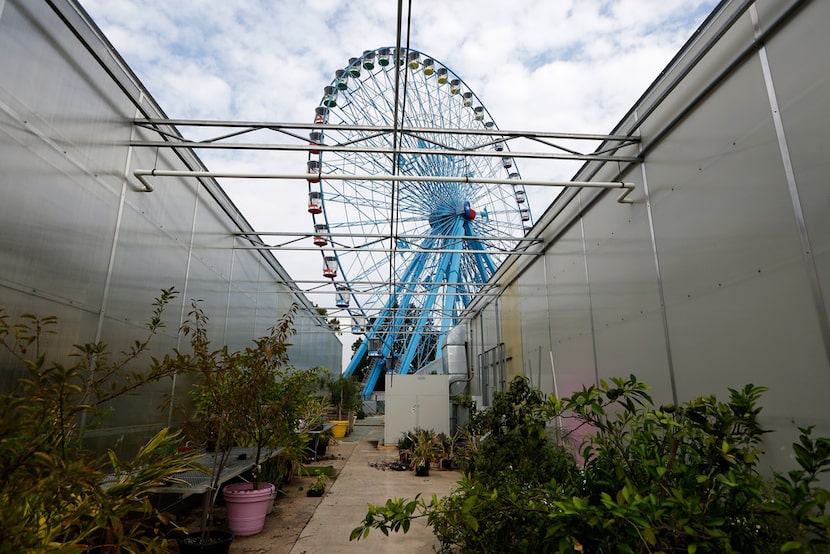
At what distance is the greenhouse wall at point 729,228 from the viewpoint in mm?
2717

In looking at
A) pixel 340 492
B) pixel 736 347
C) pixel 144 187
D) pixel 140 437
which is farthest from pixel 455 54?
pixel 340 492

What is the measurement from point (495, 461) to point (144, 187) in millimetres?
4842

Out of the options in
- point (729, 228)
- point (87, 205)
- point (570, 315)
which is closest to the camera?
point (729, 228)

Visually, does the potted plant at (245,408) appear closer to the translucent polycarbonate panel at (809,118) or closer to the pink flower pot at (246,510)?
the pink flower pot at (246,510)

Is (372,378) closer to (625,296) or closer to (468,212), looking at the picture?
(468,212)

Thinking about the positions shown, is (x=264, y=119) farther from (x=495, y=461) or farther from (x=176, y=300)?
(x=495, y=461)

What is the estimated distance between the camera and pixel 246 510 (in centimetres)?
495

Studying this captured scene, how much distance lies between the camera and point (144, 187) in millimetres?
4996

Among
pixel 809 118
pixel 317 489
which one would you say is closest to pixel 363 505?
pixel 317 489

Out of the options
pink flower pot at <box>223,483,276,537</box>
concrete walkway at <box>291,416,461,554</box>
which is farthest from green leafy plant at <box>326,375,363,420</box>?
pink flower pot at <box>223,483,276,537</box>

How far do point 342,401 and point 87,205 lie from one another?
14.3m

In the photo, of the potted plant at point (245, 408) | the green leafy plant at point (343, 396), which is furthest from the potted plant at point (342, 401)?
the potted plant at point (245, 408)

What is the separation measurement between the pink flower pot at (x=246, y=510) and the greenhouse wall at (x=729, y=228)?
14.0 feet

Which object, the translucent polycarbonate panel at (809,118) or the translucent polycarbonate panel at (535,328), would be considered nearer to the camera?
the translucent polycarbonate panel at (809,118)
